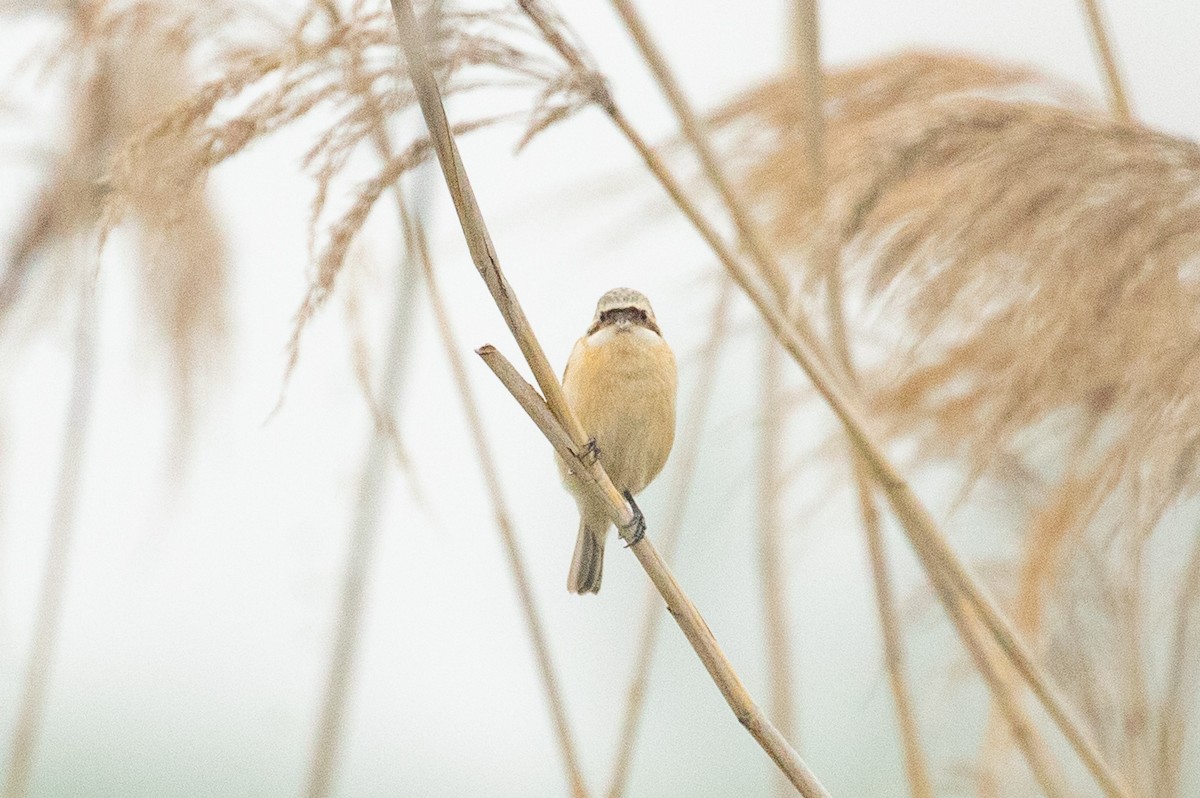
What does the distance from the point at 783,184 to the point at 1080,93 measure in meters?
0.26

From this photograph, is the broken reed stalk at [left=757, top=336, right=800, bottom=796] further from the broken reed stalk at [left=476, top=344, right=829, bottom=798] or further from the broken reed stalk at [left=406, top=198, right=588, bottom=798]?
the broken reed stalk at [left=476, top=344, right=829, bottom=798]

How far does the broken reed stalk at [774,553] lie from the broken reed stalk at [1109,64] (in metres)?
0.35

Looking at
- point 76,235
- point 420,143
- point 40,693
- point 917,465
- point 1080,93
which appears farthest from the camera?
point 76,235

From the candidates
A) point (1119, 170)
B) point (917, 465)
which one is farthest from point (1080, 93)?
point (917, 465)

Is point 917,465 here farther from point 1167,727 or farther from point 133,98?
point 133,98

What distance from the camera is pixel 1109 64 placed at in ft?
3.19

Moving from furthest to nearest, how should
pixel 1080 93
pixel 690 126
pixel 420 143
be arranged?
pixel 1080 93 → pixel 690 126 → pixel 420 143

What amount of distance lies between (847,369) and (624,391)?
14.1 inches

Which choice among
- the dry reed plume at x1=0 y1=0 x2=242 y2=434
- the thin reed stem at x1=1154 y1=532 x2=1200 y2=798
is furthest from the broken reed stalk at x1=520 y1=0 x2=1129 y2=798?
the dry reed plume at x1=0 y1=0 x2=242 y2=434

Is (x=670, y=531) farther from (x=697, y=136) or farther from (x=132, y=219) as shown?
(x=132, y=219)

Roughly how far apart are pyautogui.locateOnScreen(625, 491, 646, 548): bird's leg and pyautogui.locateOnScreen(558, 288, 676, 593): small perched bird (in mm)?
13

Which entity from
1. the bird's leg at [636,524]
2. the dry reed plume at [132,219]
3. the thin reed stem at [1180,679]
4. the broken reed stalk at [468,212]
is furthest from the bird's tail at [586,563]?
the dry reed plume at [132,219]

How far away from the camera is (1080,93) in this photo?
3.22ft

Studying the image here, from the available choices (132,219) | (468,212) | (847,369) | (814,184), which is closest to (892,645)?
(847,369)
